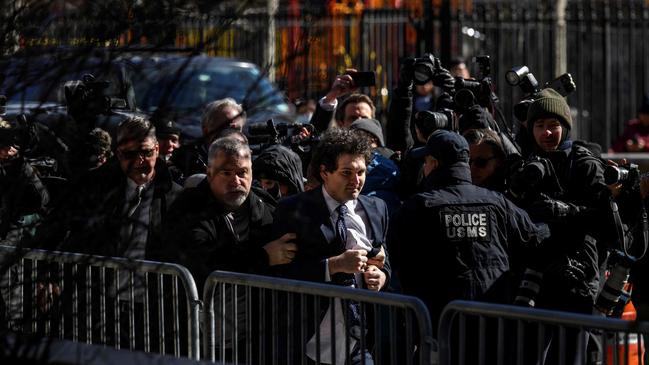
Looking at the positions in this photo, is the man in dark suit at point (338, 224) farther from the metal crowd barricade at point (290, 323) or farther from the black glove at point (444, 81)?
the black glove at point (444, 81)

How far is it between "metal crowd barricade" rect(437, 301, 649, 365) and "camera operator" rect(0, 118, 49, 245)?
73.5 inches

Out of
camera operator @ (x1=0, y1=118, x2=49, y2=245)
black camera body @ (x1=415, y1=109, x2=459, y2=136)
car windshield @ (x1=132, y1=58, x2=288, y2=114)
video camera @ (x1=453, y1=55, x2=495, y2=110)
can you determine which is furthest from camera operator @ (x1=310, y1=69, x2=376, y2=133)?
car windshield @ (x1=132, y1=58, x2=288, y2=114)

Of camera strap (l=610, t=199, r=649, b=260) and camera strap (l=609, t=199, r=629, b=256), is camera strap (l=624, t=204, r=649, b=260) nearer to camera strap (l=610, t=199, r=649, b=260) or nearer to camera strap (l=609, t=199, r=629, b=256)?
camera strap (l=610, t=199, r=649, b=260)

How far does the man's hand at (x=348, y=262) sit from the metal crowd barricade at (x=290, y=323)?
10.3 inches

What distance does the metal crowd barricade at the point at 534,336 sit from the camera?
468cm

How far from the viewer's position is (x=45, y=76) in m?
3.48

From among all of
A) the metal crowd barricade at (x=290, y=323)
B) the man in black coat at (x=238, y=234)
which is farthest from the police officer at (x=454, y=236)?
the man in black coat at (x=238, y=234)

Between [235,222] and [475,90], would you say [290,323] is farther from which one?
[475,90]

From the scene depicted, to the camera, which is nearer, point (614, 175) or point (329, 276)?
point (329, 276)

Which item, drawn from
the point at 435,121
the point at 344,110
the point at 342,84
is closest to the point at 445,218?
the point at 435,121

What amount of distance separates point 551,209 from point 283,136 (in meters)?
2.29

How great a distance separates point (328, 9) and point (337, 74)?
4.49 meters

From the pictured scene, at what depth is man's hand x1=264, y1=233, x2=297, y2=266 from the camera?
20.2 ft

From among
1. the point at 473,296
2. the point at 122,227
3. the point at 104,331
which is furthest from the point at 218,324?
the point at 122,227
